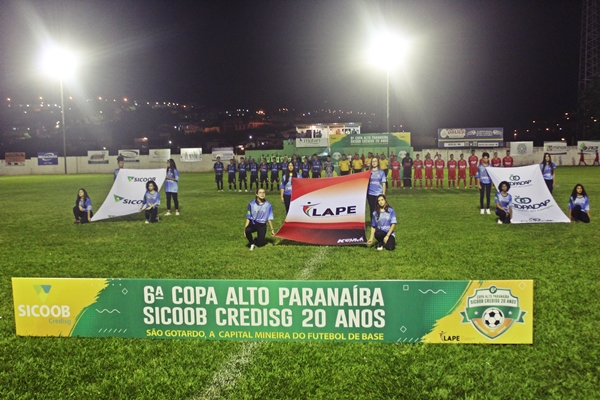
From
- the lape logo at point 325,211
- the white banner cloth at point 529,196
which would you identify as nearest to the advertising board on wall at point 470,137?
the white banner cloth at point 529,196

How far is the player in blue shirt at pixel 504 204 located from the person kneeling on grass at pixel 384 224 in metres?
4.95

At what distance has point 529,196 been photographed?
12.8m

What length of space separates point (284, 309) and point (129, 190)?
11781 mm

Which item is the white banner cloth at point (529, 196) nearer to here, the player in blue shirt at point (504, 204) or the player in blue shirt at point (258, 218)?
the player in blue shirt at point (504, 204)

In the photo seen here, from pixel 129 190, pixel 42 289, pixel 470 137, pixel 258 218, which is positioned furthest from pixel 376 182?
pixel 470 137

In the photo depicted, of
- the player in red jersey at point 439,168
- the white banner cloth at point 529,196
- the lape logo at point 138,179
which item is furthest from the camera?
the player in red jersey at point 439,168

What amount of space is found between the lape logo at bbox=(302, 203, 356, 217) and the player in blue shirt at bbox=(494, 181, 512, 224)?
495cm

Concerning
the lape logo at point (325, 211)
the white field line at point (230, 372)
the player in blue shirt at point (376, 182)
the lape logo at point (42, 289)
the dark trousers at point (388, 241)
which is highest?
the player in blue shirt at point (376, 182)

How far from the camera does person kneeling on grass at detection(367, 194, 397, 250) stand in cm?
884

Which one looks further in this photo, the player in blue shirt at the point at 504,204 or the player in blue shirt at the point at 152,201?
the player in blue shirt at the point at 152,201

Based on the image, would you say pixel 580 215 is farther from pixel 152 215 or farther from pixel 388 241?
pixel 152 215

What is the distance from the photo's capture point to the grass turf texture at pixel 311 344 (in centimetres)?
396

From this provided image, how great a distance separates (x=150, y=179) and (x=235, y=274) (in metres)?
8.73

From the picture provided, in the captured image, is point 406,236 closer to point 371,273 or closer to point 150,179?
point 371,273
